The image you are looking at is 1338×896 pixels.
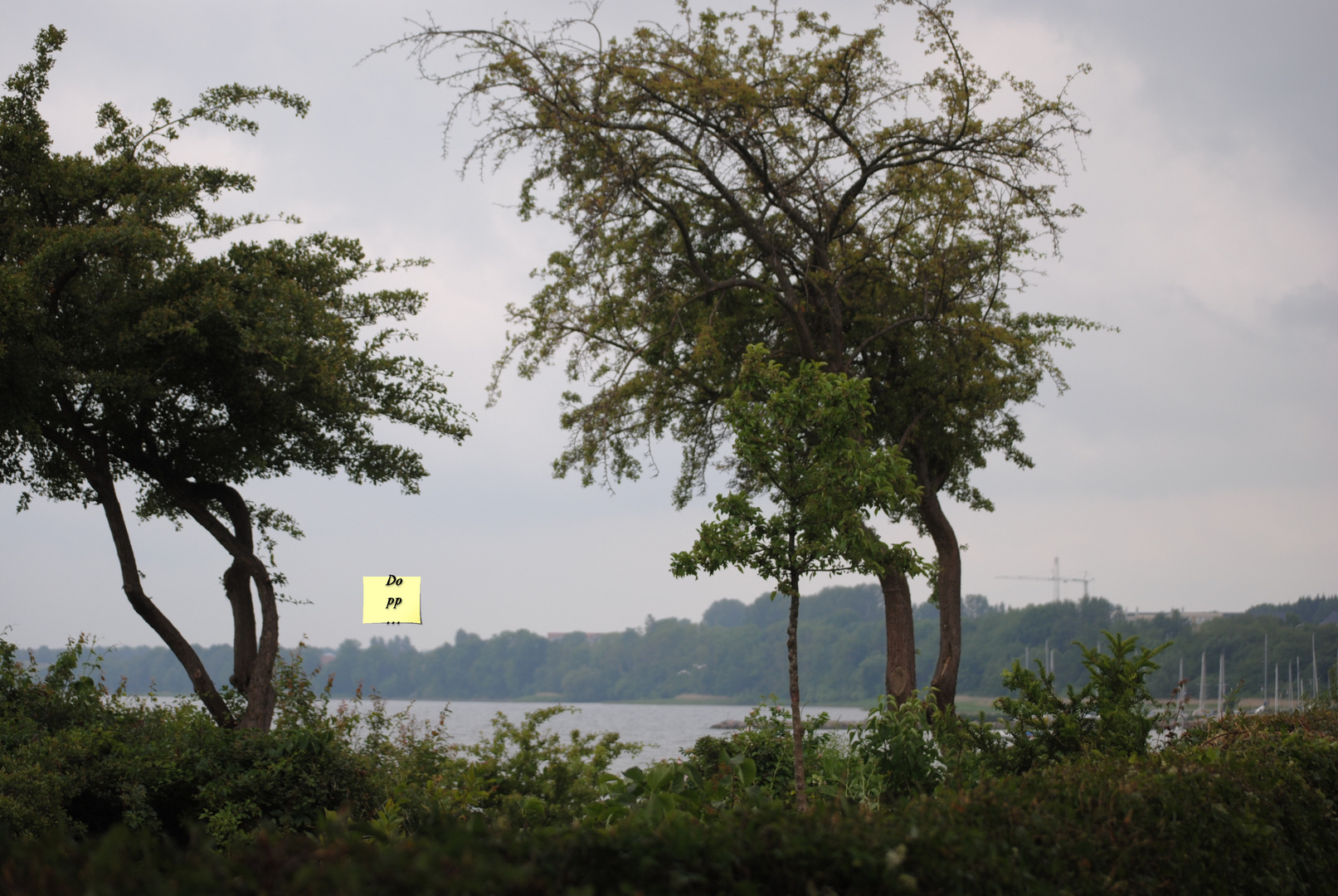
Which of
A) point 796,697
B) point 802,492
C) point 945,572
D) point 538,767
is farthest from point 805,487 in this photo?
point 945,572

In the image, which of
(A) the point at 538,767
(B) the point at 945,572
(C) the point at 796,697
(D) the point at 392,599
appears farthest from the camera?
(B) the point at 945,572

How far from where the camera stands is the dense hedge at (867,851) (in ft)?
7.97

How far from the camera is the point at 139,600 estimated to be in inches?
498

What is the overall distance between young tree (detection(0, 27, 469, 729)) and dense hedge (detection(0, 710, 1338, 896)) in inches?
374

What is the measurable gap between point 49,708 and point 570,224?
9.61 metres

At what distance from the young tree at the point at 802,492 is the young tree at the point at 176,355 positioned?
6475mm

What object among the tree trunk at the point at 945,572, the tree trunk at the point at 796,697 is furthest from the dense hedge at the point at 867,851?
the tree trunk at the point at 945,572

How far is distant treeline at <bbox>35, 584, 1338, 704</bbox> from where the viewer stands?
4497 centimetres

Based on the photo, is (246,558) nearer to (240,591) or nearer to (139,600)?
(240,591)

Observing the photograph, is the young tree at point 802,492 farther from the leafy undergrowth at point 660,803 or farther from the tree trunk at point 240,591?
the tree trunk at point 240,591

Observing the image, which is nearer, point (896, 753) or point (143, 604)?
point (896, 753)

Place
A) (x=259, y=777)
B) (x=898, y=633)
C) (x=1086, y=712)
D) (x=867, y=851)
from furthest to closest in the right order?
(x=898, y=633) < (x=259, y=777) < (x=1086, y=712) < (x=867, y=851)

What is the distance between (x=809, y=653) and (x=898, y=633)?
4867 centimetres

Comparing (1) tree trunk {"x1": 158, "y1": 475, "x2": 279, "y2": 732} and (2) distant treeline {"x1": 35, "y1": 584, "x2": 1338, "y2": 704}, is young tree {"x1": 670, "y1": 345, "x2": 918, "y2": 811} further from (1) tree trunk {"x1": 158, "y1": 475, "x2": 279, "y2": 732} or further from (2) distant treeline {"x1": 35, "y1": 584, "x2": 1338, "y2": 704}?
(2) distant treeline {"x1": 35, "y1": 584, "x2": 1338, "y2": 704}
